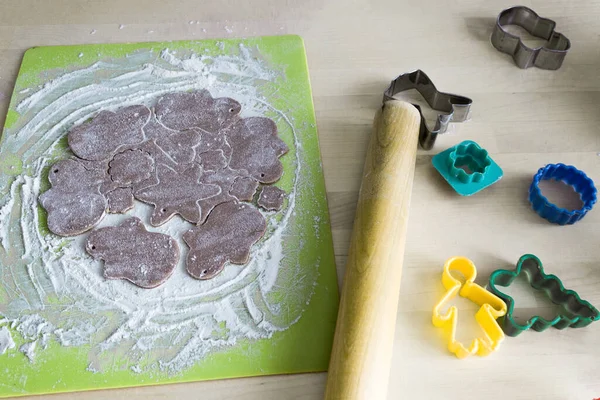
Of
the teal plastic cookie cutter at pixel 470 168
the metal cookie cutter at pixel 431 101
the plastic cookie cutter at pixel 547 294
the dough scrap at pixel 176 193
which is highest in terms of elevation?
the metal cookie cutter at pixel 431 101

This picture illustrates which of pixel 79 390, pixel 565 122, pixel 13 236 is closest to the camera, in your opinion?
pixel 79 390

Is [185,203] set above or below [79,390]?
above

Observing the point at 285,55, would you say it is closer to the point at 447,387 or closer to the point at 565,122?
the point at 565,122

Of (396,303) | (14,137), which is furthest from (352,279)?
(14,137)

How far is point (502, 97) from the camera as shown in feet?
3.29

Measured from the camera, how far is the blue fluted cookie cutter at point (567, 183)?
852 millimetres

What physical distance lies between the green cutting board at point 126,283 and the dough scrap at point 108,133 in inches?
1.0

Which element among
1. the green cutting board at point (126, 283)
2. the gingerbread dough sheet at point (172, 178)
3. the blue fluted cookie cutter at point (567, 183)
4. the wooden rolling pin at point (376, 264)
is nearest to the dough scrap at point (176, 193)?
the gingerbread dough sheet at point (172, 178)

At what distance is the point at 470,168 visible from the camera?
923 millimetres

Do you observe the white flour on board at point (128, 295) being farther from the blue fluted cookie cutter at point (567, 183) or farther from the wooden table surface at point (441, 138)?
the blue fluted cookie cutter at point (567, 183)

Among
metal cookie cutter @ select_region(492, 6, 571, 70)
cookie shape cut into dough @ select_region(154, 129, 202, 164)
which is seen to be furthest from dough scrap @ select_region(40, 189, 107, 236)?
metal cookie cutter @ select_region(492, 6, 571, 70)

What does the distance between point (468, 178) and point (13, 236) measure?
66cm

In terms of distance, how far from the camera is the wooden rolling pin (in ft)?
2.25

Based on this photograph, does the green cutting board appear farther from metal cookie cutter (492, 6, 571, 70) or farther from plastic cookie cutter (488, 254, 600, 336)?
metal cookie cutter (492, 6, 571, 70)
